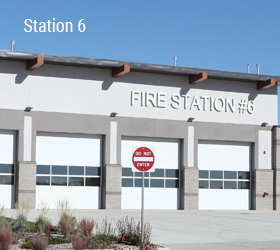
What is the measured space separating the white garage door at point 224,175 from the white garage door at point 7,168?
11.3 metres

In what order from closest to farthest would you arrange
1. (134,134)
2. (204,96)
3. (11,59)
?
(11,59), (134,134), (204,96)

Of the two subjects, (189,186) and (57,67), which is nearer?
(57,67)

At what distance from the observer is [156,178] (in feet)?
110

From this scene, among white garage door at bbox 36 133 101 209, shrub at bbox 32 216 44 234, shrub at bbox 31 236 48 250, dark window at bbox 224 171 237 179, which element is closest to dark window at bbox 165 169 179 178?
dark window at bbox 224 171 237 179

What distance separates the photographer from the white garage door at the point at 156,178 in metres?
33.0

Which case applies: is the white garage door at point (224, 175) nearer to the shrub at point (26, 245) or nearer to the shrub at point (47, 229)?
the shrub at point (47, 229)

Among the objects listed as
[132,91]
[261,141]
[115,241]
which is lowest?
[115,241]

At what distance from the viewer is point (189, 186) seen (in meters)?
34.0

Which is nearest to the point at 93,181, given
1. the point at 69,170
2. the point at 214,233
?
the point at 69,170


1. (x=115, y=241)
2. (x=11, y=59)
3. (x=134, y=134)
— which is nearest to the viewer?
(x=115, y=241)

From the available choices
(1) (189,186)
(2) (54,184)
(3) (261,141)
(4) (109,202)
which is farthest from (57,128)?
(3) (261,141)

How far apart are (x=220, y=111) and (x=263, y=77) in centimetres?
358

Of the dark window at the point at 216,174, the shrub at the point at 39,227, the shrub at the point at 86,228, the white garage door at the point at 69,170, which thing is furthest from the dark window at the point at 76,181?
the shrub at the point at 86,228

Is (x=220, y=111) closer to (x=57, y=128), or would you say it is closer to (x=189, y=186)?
(x=189, y=186)
